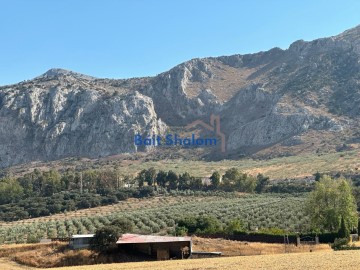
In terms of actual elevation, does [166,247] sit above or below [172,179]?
below

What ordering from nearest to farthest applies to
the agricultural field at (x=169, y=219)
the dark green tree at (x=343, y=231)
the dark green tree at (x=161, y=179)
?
the dark green tree at (x=343, y=231) < the agricultural field at (x=169, y=219) < the dark green tree at (x=161, y=179)

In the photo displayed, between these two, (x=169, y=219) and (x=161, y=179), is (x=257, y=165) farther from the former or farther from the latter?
(x=169, y=219)

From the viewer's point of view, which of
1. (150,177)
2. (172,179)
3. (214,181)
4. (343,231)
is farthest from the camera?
(150,177)

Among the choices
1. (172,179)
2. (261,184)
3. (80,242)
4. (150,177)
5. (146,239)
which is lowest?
(80,242)

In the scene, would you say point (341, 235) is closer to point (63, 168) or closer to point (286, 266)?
point (286, 266)

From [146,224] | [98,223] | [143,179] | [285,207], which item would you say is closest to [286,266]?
[146,224]

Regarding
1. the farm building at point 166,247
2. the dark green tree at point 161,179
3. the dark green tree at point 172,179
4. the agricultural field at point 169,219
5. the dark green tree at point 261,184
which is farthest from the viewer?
the dark green tree at point 161,179

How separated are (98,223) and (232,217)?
2261cm

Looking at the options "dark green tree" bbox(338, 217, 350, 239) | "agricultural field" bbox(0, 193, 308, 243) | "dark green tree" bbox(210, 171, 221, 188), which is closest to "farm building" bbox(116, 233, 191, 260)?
"agricultural field" bbox(0, 193, 308, 243)

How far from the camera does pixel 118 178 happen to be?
135000mm

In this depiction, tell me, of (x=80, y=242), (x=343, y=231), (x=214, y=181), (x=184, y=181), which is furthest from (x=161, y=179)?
(x=80, y=242)

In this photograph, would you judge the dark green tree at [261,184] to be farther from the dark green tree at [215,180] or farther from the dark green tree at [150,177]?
the dark green tree at [150,177]

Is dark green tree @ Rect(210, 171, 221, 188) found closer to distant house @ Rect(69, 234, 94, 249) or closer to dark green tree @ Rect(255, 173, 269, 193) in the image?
dark green tree @ Rect(255, 173, 269, 193)

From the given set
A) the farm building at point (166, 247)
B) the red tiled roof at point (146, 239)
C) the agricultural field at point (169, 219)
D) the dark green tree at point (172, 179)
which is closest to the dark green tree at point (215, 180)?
the dark green tree at point (172, 179)
